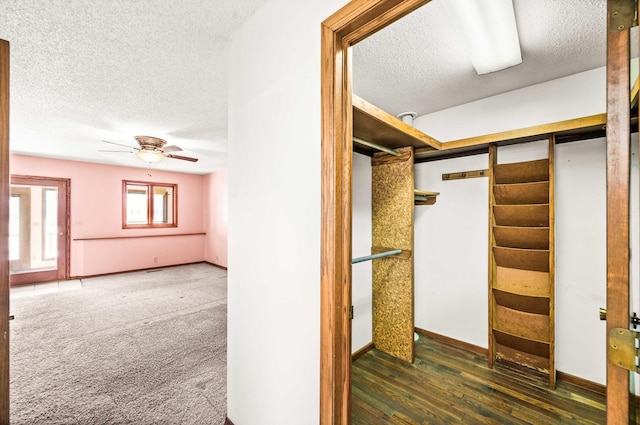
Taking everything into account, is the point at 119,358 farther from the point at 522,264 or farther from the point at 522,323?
the point at 522,264

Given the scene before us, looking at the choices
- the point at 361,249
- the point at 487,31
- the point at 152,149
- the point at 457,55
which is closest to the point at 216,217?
the point at 152,149

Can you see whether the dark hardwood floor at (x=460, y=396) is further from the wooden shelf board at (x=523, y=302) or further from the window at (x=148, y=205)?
the window at (x=148, y=205)

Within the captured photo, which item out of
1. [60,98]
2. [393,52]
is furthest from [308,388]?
[60,98]

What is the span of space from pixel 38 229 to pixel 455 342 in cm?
764

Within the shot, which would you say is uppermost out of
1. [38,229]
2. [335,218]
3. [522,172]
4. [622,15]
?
[622,15]

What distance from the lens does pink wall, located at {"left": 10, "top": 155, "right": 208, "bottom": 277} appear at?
5.68 m

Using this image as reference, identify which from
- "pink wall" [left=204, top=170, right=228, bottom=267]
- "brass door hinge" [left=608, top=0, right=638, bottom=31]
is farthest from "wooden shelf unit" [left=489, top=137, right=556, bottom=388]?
"pink wall" [left=204, top=170, right=228, bottom=267]

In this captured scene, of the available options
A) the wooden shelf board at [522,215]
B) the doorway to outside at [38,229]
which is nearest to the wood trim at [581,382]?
the wooden shelf board at [522,215]

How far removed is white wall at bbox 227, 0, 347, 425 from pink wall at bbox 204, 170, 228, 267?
552 cm

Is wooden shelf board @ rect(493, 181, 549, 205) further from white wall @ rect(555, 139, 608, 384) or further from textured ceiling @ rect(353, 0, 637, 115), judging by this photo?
textured ceiling @ rect(353, 0, 637, 115)

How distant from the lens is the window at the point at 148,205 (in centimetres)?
657

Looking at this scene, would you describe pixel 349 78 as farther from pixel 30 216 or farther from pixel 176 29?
pixel 30 216

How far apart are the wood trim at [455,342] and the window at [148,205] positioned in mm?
6783

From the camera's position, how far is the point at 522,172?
2.44 meters
